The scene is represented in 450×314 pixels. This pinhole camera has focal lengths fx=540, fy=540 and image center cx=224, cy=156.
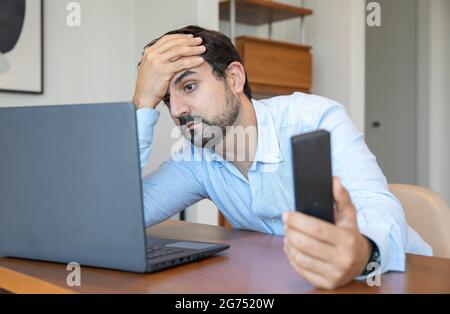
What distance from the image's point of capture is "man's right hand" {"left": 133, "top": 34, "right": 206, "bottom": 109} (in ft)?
3.71

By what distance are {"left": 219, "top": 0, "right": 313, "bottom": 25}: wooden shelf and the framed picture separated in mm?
961

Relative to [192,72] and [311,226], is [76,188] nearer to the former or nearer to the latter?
[311,226]

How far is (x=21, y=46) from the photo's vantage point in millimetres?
2307

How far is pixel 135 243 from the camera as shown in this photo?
0.69 m

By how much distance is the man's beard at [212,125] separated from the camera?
1.19 m

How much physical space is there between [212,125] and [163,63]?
18cm

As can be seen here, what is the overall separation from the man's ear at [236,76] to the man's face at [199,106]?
9cm

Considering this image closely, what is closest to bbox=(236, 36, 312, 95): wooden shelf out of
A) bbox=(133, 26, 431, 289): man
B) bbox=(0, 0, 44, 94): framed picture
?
bbox=(0, 0, 44, 94): framed picture

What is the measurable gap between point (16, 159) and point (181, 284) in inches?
12.3

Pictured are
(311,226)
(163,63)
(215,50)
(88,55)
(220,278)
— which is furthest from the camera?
(88,55)

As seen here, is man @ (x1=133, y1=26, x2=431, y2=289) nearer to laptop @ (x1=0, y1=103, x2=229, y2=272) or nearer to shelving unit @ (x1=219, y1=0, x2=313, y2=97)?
laptop @ (x1=0, y1=103, x2=229, y2=272)

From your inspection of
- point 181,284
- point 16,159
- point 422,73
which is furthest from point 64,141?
point 422,73

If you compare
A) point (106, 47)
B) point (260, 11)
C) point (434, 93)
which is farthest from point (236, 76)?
point (434, 93)

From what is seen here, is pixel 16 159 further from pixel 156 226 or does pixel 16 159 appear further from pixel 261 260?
pixel 156 226
